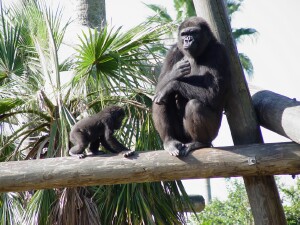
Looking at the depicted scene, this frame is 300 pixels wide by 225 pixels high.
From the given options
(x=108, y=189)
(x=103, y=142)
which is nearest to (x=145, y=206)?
(x=108, y=189)

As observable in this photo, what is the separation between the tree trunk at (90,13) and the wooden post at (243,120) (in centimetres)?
624

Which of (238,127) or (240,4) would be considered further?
(240,4)

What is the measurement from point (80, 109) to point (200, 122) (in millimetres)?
2477

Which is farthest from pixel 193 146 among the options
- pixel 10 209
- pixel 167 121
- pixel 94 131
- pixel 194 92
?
→ pixel 10 209

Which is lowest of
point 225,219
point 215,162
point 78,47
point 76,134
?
point 225,219

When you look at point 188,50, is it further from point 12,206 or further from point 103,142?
point 12,206

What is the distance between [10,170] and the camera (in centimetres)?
534

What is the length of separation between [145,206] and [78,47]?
7.54ft

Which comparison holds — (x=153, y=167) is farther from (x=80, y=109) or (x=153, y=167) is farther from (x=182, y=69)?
(x=80, y=109)

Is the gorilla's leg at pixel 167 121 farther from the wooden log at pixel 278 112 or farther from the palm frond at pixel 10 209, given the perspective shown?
the palm frond at pixel 10 209

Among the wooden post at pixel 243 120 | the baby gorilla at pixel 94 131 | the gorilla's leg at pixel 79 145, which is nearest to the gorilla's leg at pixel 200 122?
the wooden post at pixel 243 120

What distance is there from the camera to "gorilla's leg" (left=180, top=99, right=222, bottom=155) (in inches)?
224

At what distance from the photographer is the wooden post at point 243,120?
5488 mm

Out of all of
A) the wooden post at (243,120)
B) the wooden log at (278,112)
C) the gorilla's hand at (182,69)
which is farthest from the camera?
the gorilla's hand at (182,69)
